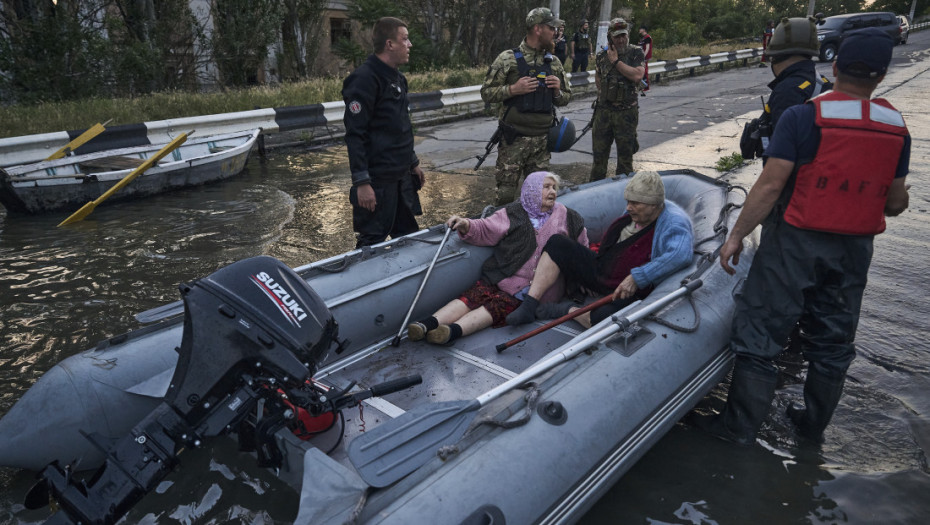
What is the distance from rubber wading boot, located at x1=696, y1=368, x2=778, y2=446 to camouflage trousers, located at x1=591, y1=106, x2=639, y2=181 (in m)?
3.75

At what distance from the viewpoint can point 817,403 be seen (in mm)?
2801

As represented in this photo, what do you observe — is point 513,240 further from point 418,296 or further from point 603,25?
point 603,25

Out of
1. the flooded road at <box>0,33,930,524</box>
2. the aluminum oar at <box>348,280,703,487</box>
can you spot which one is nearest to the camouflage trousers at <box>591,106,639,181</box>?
the flooded road at <box>0,33,930,524</box>

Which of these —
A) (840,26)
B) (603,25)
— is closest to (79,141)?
(603,25)

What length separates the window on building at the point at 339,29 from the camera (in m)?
18.6

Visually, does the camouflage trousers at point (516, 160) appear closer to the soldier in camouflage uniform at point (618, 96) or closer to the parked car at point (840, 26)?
the soldier in camouflage uniform at point (618, 96)

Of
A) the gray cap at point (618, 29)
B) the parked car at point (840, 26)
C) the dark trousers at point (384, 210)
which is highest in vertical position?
the parked car at point (840, 26)

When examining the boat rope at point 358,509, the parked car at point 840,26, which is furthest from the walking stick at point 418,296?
the parked car at point 840,26

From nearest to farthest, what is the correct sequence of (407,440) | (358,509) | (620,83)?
(358,509) < (407,440) < (620,83)

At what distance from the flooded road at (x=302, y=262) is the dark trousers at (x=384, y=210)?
131 cm

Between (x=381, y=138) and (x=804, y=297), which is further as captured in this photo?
(x=381, y=138)

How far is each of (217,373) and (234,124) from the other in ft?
Result: 24.1

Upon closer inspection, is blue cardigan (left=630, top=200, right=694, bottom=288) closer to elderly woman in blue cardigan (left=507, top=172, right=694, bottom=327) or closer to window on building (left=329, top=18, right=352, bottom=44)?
elderly woman in blue cardigan (left=507, top=172, right=694, bottom=327)

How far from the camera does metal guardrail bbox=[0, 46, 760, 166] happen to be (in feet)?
21.9
